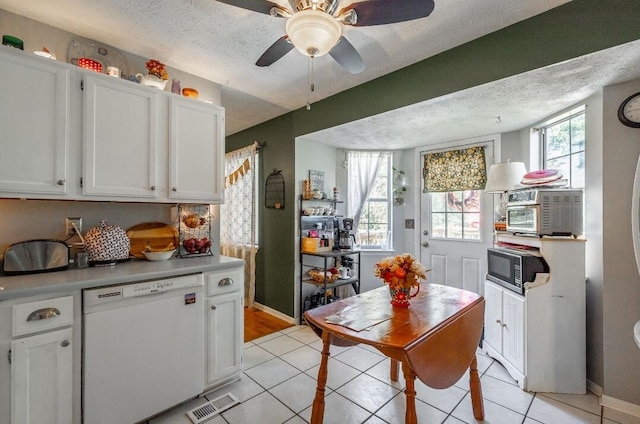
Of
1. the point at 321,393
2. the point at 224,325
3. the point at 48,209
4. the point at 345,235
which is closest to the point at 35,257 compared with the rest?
the point at 48,209

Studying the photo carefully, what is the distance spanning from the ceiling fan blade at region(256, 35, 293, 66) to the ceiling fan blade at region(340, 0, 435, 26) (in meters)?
0.40

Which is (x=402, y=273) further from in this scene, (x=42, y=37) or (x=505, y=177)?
(x=42, y=37)

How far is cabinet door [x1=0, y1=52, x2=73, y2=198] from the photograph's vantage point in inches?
62.4

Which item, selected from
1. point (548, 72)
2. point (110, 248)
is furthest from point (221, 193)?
point (548, 72)

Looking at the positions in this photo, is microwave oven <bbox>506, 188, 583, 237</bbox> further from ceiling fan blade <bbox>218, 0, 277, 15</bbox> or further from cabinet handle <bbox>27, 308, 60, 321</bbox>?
cabinet handle <bbox>27, 308, 60, 321</bbox>

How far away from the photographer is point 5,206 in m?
1.79

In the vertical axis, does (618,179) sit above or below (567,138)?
below

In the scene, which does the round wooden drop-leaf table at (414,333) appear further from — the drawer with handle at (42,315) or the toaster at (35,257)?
the toaster at (35,257)

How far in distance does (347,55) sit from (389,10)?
1.26 feet

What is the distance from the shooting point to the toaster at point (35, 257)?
167 cm

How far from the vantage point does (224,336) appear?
7.05ft

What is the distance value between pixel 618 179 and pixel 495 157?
4.30 ft

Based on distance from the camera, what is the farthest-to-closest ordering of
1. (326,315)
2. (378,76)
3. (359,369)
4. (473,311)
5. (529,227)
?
(378,76)
(359,369)
(529,227)
(473,311)
(326,315)

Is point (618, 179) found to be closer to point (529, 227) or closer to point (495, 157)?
point (529, 227)
